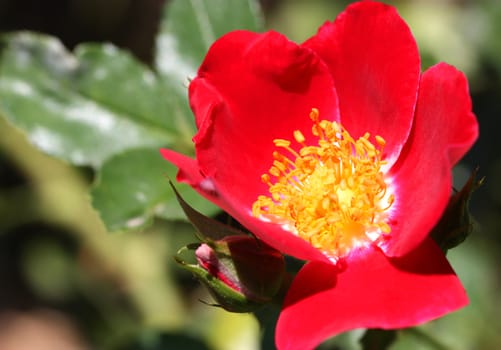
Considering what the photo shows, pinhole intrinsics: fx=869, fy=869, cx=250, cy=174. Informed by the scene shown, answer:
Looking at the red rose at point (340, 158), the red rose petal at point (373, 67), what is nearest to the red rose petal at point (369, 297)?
the red rose at point (340, 158)

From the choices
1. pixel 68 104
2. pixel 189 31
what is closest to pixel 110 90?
pixel 68 104

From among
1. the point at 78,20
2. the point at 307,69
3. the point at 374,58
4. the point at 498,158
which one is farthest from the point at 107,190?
the point at 78,20

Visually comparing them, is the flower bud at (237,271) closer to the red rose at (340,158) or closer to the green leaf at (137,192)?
the red rose at (340,158)

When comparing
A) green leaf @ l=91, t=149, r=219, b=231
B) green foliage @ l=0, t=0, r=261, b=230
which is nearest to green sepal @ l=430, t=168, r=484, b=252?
green leaf @ l=91, t=149, r=219, b=231

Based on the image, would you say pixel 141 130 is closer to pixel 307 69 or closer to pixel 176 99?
pixel 176 99

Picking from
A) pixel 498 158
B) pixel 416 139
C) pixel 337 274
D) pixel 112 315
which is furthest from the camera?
pixel 112 315

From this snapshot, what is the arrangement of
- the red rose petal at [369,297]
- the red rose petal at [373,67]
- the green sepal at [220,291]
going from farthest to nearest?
the red rose petal at [373,67] → the green sepal at [220,291] → the red rose petal at [369,297]

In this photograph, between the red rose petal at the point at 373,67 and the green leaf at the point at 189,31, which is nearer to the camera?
the red rose petal at the point at 373,67

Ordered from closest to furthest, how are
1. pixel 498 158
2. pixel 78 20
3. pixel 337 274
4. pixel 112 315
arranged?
pixel 337 274 < pixel 498 158 < pixel 112 315 < pixel 78 20
